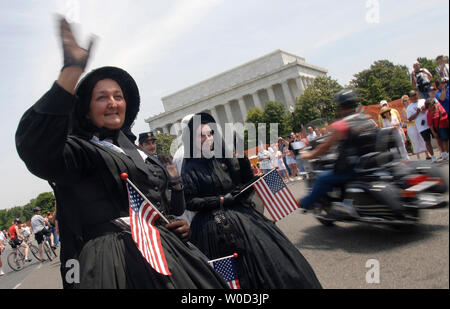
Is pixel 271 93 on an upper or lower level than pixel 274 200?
upper

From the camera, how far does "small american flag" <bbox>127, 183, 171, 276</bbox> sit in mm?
1555

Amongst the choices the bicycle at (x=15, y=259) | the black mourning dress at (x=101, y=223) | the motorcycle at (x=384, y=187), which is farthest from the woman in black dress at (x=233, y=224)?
the bicycle at (x=15, y=259)

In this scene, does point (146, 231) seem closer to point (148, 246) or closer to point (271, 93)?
point (148, 246)

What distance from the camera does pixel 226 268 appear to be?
109 inches

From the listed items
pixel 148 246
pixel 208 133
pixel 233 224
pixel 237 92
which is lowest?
pixel 233 224

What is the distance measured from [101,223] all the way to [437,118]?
1456mm

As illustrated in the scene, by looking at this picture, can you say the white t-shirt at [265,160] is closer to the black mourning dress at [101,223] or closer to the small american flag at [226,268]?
the small american flag at [226,268]

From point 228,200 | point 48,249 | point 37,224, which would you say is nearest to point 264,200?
point 228,200

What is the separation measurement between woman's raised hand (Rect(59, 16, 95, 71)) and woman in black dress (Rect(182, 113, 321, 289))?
1.73m

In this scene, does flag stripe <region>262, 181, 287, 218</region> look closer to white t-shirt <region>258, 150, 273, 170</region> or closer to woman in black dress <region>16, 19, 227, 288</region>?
woman in black dress <region>16, 19, 227, 288</region>

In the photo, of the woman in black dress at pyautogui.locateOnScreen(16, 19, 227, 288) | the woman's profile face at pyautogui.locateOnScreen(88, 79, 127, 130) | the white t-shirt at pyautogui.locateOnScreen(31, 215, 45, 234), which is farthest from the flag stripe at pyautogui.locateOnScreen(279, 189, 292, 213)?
the white t-shirt at pyautogui.locateOnScreen(31, 215, 45, 234)

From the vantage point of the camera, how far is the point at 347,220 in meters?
1.12

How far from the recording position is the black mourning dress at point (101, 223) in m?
1.52
